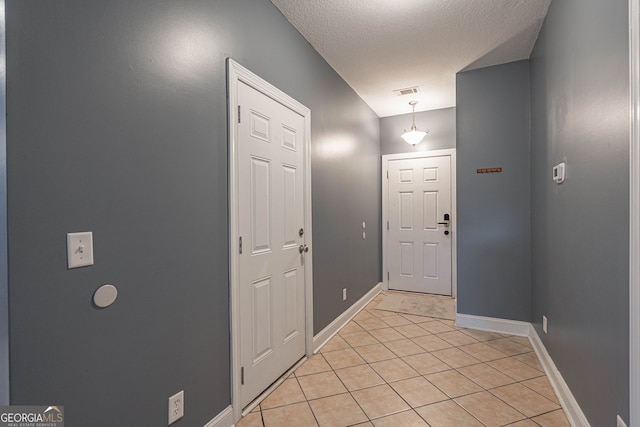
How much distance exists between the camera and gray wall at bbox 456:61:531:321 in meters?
3.11

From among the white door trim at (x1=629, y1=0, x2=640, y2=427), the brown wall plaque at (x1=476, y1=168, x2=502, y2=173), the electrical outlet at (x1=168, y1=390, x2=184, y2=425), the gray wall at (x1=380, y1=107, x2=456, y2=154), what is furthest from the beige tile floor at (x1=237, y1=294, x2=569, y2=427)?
the gray wall at (x1=380, y1=107, x2=456, y2=154)

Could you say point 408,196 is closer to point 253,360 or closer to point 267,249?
point 267,249

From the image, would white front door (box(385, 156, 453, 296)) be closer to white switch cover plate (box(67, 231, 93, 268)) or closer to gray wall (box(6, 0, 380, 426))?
gray wall (box(6, 0, 380, 426))

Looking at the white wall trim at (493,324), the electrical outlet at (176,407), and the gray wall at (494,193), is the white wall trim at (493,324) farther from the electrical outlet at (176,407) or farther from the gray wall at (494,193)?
the electrical outlet at (176,407)

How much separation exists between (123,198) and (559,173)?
2453mm

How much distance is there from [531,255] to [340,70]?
2652mm

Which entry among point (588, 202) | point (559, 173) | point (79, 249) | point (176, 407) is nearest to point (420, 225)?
point (559, 173)

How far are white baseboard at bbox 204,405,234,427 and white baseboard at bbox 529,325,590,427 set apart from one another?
1.88 metres

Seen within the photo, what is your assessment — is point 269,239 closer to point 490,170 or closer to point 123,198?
point 123,198

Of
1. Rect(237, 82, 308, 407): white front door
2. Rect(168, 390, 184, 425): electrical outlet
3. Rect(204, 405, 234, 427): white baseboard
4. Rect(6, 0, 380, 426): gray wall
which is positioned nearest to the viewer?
Rect(6, 0, 380, 426): gray wall

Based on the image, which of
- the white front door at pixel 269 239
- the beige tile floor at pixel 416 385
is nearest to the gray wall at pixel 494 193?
the beige tile floor at pixel 416 385

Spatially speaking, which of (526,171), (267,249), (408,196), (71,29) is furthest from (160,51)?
(408,196)

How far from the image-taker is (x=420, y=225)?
4.59 metres

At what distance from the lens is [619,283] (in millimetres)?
1255
